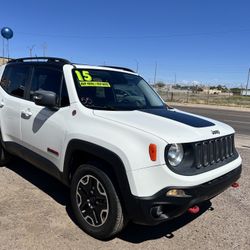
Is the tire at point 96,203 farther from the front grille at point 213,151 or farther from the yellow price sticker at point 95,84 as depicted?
the yellow price sticker at point 95,84

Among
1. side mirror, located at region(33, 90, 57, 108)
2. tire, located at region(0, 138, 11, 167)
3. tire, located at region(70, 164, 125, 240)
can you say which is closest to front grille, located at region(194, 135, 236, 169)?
tire, located at region(70, 164, 125, 240)

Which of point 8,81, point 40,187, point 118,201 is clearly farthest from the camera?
point 8,81

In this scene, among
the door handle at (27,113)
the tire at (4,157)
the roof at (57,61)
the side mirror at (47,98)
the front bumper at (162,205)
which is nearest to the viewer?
the front bumper at (162,205)

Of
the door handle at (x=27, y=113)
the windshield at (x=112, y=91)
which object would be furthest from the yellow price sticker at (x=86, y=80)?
the door handle at (x=27, y=113)

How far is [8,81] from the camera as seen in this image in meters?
5.53

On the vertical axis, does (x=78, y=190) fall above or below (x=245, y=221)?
above

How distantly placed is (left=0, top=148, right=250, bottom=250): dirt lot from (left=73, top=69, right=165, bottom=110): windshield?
1.46 metres

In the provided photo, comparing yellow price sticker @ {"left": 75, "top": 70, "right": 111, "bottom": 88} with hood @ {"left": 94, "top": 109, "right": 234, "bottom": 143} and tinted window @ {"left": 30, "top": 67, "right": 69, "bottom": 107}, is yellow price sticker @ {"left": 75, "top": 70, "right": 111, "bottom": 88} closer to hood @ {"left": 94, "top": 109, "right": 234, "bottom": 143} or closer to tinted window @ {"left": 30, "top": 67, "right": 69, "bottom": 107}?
tinted window @ {"left": 30, "top": 67, "right": 69, "bottom": 107}

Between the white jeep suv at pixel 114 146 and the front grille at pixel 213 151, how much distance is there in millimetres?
10

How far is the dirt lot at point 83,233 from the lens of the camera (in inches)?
134

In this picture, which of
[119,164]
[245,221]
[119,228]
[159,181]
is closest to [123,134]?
[119,164]

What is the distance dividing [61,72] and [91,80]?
0.41 metres

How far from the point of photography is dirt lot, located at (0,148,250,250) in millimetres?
3400

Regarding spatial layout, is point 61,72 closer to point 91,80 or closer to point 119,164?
point 91,80
